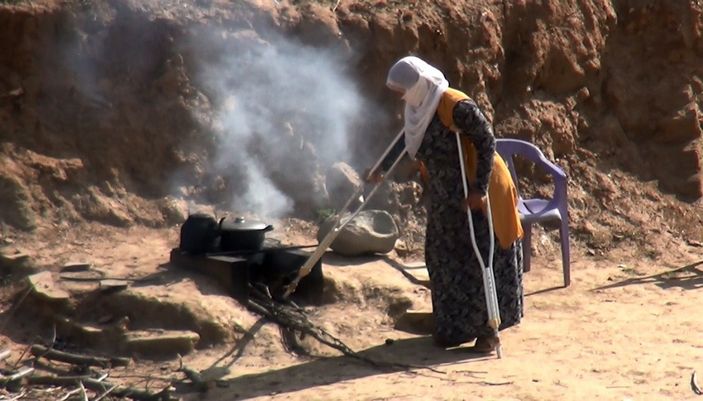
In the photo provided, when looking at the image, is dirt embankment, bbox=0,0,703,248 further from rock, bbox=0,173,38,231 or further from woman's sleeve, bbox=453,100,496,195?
woman's sleeve, bbox=453,100,496,195

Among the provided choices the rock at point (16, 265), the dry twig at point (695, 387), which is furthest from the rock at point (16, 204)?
the dry twig at point (695, 387)

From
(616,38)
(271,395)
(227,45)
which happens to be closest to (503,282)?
(271,395)

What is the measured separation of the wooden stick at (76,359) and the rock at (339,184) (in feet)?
9.18

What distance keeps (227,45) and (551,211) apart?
2.66 meters

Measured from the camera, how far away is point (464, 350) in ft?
23.9

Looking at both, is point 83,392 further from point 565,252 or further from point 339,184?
point 565,252

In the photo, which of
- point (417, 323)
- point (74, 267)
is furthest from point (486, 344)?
point (74, 267)

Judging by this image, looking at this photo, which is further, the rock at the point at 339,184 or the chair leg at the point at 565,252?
the rock at the point at 339,184

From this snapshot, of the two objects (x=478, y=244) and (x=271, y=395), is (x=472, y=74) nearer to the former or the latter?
(x=478, y=244)

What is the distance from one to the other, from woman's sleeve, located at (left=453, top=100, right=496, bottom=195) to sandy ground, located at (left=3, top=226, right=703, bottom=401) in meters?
1.12

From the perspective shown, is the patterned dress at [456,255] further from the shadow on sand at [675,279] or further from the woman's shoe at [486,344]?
the shadow on sand at [675,279]

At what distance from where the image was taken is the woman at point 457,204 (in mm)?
6852

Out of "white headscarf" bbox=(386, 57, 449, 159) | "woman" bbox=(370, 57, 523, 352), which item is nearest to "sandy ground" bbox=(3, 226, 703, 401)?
"woman" bbox=(370, 57, 523, 352)

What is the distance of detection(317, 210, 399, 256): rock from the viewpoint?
8.50 m
